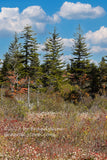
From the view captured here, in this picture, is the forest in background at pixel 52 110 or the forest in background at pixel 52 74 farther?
the forest in background at pixel 52 74

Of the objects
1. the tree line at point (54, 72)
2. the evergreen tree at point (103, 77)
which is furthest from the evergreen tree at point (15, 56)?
the evergreen tree at point (103, 77)

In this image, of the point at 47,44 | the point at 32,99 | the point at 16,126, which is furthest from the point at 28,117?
the point at 47,44

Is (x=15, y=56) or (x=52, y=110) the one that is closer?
(x=52, y=110)

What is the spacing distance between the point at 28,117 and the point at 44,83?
17317 mm

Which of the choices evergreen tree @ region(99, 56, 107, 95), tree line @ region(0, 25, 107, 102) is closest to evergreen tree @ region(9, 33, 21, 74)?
tree line @ region(0, 25, 107, 102)

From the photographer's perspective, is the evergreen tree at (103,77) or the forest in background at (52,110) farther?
the evergreen tree at (103,77)

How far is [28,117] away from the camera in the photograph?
1166cm

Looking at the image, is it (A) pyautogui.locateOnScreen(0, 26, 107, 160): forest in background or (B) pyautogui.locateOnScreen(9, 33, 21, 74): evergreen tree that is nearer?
(A) pyautogui.locateOnScreen(0, 26, 107, 160): forest in background

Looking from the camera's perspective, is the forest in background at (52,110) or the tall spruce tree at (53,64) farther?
the tall spruce tree at (53,64)

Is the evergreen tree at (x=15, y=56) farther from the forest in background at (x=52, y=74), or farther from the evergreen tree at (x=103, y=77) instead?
the evergreen tree at (x=103, y=77)

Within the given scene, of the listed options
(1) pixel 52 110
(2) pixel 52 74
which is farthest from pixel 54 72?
(1) pixel 52 110

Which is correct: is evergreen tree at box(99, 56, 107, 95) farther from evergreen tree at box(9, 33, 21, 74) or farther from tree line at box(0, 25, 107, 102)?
evergreen tree at box(9, 33, 21, 74)

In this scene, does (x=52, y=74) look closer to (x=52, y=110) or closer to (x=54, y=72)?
(x=54, y=72)

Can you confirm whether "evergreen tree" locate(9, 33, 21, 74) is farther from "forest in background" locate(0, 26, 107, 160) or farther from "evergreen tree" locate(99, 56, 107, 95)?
"evergreen tree" locate(99, 56, 107, 95)
